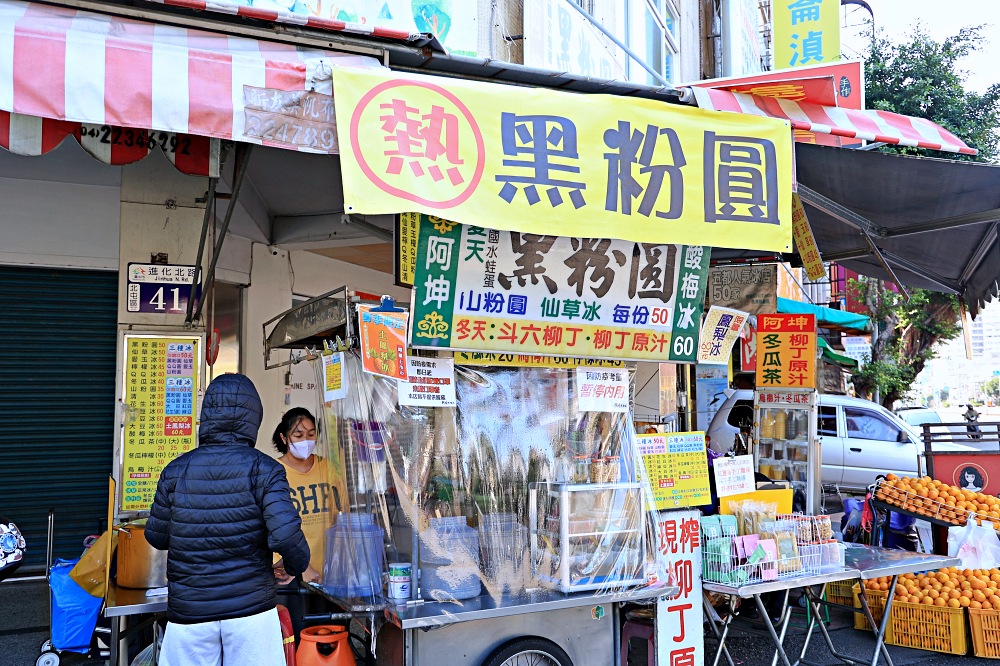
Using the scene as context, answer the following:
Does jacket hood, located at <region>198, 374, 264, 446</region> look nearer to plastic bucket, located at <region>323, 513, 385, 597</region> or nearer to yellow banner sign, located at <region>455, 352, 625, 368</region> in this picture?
plastic bucket, located at <region>323, 513, 385, 597</region>

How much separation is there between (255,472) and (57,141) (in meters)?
1.86

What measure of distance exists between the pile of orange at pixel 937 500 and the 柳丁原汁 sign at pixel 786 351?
1.56 meters

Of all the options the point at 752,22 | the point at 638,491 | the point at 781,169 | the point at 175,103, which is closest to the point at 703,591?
the point at 638,491

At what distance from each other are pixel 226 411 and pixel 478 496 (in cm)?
144

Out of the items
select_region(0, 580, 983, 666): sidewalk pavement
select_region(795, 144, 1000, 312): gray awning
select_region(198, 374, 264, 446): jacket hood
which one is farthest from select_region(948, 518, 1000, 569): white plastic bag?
select_region(198, 374, 264, 446): jacket hood

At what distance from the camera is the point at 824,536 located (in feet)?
17.6

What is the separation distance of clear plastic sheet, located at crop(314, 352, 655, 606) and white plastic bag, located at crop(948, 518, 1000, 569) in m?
3.62

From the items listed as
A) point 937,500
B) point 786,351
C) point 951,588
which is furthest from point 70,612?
point 786,351

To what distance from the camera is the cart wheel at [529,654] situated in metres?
4.09

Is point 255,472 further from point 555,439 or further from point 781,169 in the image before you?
point 781,169

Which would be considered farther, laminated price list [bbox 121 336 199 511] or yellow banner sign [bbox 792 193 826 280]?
yellow banner sign [bbox 792 193 826 280]

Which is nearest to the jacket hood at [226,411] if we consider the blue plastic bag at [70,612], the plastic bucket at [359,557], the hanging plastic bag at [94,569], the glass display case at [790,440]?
the plastic bucket at [359,557]

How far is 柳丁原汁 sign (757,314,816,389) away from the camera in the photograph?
27.4ft

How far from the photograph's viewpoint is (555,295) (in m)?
4.76
